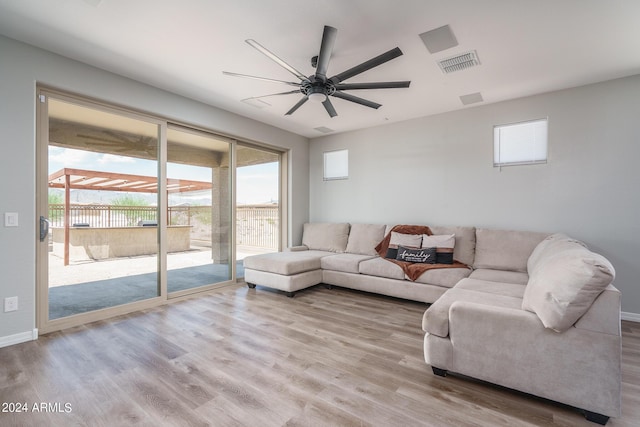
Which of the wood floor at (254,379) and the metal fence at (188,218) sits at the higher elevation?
the metal fence at (188,218)

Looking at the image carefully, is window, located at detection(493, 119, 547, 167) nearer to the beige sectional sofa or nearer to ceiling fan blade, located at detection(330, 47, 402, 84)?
the beige sectional sofa

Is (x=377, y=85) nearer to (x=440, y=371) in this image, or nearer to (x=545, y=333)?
(x=545, y=333)

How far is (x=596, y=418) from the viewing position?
1615 millimetres

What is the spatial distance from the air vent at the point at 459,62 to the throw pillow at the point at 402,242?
2.20 metres

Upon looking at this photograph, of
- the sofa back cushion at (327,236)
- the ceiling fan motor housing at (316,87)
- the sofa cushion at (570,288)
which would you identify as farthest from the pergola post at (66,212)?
the sofa cushion at (570,288)

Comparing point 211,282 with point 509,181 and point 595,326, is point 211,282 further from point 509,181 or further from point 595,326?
point 509,181

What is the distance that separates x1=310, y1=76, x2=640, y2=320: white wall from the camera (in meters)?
3.22

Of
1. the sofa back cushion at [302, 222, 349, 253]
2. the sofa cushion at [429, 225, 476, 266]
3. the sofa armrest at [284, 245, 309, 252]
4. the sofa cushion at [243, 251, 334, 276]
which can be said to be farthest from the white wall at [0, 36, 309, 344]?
the sofa cushion at [429, 225, 476, 266]

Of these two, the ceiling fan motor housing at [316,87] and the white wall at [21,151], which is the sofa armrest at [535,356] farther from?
the white wall at [21,151]

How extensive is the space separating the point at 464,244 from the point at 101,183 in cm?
466

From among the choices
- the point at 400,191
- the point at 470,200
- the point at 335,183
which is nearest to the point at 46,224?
the point at 335,183

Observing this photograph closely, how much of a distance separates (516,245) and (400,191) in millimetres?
1856

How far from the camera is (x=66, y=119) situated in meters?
3.01

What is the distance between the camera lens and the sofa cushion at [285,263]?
3975 millimetres
